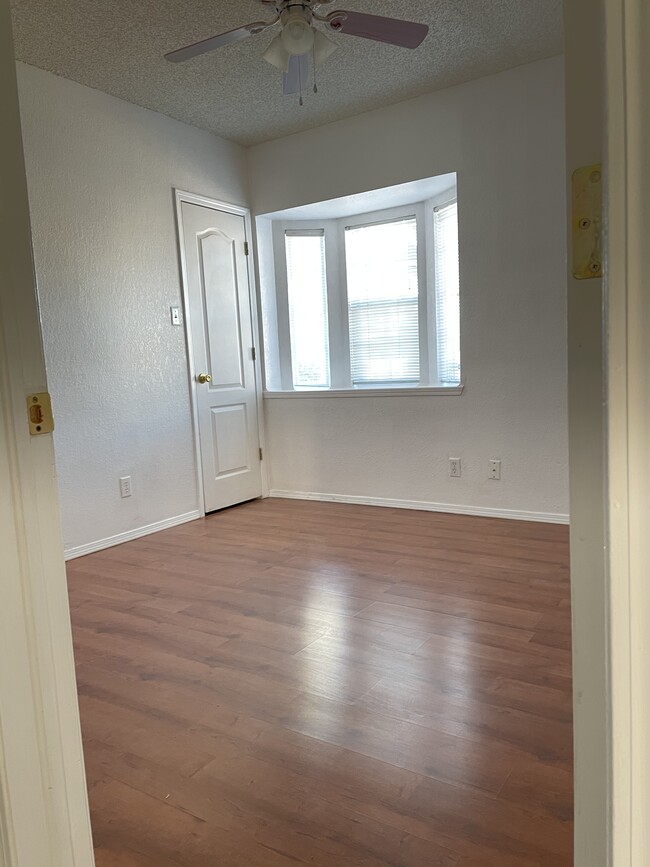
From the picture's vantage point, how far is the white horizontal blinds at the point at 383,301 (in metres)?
4.61

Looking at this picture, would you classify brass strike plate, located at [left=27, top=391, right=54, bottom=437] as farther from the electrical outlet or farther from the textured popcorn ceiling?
the electrical outlet

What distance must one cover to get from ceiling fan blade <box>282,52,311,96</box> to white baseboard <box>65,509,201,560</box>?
2596mm

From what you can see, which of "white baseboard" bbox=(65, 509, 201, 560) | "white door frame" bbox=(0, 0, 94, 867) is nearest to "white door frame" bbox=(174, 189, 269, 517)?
"white baseboard" bbox=(65, 509, 201, 560)

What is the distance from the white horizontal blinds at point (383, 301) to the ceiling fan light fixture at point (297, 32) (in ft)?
7.20

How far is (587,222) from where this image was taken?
19.9 inches

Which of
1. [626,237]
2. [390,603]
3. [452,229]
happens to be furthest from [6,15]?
[452,229]

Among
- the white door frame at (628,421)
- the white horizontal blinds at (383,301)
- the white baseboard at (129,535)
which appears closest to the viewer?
the white door frame at (628,421)

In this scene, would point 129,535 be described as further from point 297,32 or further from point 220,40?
point 297,32

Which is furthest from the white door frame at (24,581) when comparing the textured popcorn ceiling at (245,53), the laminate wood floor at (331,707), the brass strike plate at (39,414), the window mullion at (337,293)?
the window mullion at (337,293)

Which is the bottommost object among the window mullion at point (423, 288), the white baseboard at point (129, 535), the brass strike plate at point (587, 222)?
the white baseboard at point (129, 535)

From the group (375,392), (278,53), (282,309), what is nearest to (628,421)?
(278,53)

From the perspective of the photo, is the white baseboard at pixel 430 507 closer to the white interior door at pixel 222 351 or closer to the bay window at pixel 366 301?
the white interior door at pixel 222 351

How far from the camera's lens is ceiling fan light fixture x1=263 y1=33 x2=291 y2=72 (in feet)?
8.28

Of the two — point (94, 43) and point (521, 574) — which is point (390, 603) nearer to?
point (521, 574)
